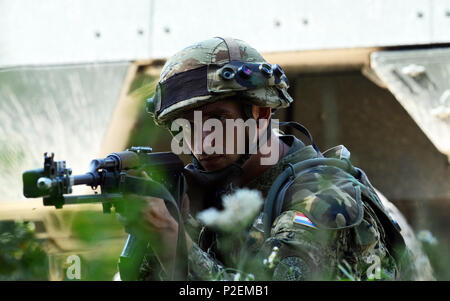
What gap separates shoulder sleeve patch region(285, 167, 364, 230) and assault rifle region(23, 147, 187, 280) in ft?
1.34

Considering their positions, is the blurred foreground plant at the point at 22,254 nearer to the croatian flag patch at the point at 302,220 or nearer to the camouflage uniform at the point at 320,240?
the camouflage uniform at the point at 320,240

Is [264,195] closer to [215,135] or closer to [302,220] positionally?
[215,135]

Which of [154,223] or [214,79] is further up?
[214,79]

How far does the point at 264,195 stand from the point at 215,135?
38cm

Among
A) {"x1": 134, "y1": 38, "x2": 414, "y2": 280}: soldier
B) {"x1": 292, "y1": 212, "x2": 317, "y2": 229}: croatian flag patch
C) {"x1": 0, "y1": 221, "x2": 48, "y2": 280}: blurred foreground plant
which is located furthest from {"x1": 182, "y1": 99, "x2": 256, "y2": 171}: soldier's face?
{"x1": 0, "y1": 221, "x2": 48, "y2": 280}: blurred foreground plant

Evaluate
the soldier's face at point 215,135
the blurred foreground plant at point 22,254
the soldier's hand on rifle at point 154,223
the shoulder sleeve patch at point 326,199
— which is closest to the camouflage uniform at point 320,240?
the shoulder sleeve patch at point 326,199

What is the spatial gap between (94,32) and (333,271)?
13.8ft

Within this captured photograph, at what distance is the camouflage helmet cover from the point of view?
3.09 m

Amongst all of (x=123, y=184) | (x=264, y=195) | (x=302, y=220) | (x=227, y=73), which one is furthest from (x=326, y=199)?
(x=123, y=184)

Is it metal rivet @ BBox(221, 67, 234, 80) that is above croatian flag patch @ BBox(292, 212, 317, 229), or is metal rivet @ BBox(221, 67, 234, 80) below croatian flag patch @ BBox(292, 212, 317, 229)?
above

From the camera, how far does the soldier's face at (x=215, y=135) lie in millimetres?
2984

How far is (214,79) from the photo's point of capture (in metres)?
3.10

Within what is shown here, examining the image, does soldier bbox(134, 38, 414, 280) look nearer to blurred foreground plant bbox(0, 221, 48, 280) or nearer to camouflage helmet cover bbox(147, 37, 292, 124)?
camouflage helmet cover bbox(147, 37, 292, 124)
